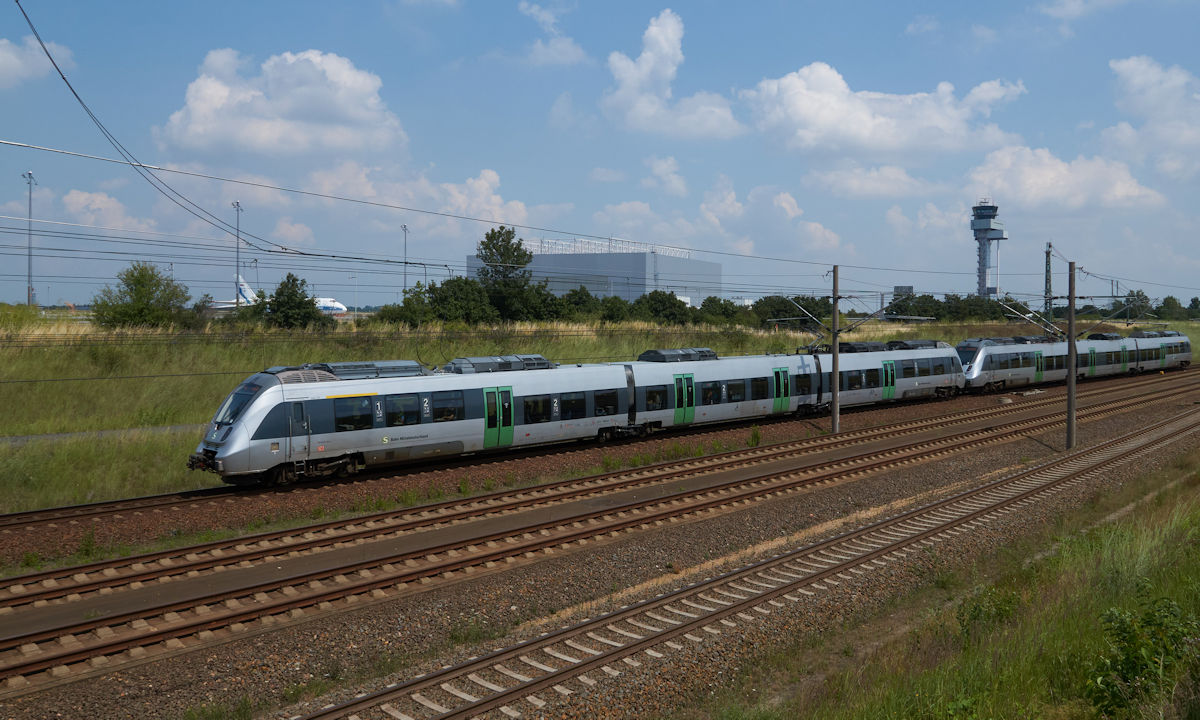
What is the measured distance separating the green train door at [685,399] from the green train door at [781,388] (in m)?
4.57

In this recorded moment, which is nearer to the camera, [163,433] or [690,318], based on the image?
[163,433]

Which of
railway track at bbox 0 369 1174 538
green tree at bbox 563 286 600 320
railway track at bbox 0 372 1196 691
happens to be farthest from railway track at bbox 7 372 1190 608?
green tree at bbox 563 286 600 320

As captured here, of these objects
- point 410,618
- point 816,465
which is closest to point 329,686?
point 410,618

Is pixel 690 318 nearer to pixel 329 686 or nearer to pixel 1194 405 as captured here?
A: pixel 1194 405

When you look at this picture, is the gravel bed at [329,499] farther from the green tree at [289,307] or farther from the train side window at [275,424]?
the green tree at [289,307]

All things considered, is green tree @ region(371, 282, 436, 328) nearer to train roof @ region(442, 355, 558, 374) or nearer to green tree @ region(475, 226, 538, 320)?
green tree @ region(475, 226, 538, 320)

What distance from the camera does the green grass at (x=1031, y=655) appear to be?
7.46 meters

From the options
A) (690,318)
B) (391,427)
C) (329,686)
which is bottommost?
(329,686)

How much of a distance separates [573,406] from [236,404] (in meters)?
9.90

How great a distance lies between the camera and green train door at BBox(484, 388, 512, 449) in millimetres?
23031

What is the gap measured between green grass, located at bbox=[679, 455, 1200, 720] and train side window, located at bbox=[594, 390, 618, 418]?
45.3 feet

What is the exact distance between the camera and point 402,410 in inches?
839

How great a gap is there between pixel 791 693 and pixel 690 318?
59085 mm

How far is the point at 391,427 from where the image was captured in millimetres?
21109
